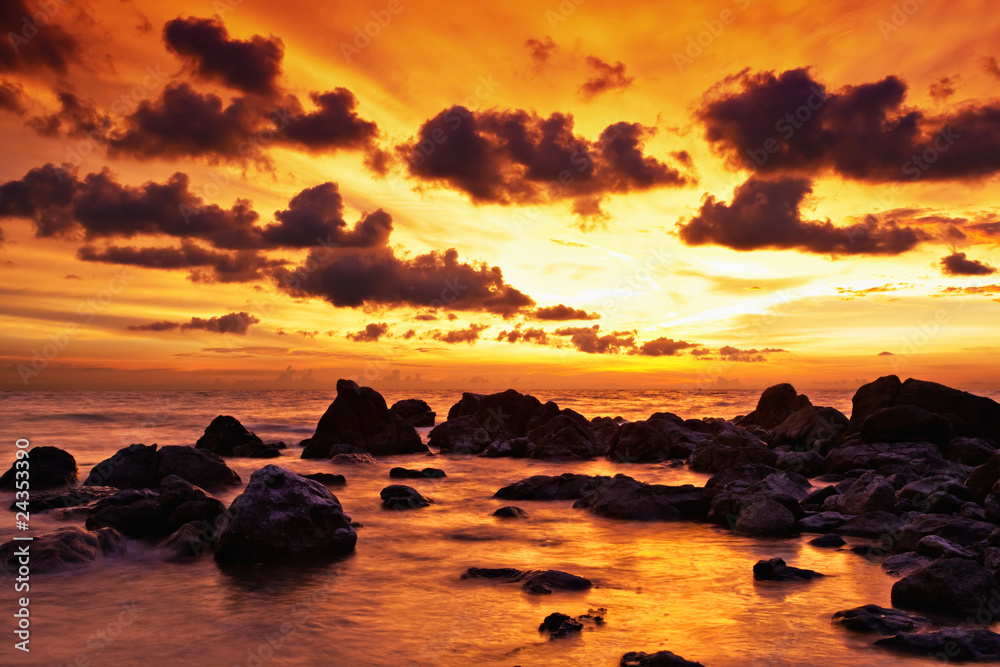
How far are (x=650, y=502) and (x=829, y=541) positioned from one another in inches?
190

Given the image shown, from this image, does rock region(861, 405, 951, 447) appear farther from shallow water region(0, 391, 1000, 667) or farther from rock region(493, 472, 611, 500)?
shallow water region(0, 391, 1000, 667)

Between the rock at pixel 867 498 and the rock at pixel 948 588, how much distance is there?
6.51 meters

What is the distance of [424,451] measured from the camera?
37.8m

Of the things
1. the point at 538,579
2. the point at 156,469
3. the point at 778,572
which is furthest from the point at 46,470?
the point at 778,572

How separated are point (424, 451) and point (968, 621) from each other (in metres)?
30.7

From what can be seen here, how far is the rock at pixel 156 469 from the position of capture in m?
20.3

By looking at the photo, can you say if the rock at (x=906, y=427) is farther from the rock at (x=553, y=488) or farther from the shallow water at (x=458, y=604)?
the shallow water at (x=458, y=604)

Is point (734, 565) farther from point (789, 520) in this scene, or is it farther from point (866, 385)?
point (866, 385)

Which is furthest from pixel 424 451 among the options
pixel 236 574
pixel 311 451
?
pixel 236 574

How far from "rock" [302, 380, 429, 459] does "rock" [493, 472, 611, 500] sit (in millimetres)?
16010

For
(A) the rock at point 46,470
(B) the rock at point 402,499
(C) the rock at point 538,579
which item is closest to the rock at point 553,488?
(B) the rock at point 402,499

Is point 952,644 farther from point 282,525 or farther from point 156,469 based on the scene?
point 156,469

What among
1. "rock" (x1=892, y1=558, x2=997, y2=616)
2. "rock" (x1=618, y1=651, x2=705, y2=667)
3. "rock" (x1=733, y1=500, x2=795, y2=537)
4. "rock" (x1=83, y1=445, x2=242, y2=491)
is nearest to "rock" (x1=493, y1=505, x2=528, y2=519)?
"rock" (x1=733, y1=500, x2=795, y2=537)

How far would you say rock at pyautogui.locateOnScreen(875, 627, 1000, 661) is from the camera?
7789 mm
